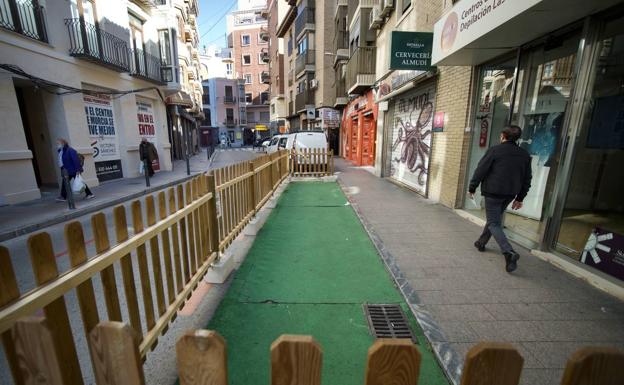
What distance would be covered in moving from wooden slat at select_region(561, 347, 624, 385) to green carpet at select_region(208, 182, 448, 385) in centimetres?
146

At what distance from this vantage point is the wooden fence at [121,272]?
100 centimetres

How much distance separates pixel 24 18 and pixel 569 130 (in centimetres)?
1273

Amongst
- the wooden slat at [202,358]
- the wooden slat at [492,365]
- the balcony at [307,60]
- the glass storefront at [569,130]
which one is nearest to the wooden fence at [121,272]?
the wooden slat at [202,358]

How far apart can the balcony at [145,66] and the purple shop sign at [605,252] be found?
1518 centimetres

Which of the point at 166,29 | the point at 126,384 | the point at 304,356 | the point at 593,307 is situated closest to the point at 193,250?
the point at 126,384

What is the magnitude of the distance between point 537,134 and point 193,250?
5.29 m

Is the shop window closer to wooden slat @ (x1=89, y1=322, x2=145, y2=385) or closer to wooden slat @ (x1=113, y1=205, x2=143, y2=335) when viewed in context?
wooden slat @ (x1=89, y1=322, x2=145, y2=385)

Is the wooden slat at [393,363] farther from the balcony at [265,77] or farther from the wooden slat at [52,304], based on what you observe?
the balcony at [265,77]

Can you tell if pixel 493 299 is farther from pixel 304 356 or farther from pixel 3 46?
pixel 3 46

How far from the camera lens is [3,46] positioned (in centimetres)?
730

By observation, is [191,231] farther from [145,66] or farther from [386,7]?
[145,66]

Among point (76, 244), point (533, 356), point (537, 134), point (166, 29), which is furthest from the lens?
point (166, 29)

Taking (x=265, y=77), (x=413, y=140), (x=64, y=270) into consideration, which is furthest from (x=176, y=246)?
(x=265, y=77)

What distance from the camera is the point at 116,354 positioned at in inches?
34.8
